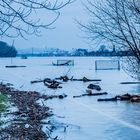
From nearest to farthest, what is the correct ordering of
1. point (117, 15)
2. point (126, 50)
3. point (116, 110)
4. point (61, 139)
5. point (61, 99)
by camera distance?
point (61, 139)
point (117, 15)
point (126, 50)
point (116, 110)
point (61, 99)

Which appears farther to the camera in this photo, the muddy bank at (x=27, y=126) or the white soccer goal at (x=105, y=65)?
the white soccer goal at (x=105, y=65)

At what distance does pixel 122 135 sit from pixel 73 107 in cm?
785

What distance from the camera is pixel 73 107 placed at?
2156cm

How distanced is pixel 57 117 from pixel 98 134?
13.7 feet

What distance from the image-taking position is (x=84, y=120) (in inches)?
667

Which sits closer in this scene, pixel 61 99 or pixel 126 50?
pixel 126 50

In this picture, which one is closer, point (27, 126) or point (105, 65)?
point (27, 126)

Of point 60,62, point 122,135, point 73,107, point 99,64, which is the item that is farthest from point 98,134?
point 60,62

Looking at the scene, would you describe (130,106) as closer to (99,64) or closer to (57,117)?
(57,117)

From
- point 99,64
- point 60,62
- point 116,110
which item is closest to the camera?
point 116,110

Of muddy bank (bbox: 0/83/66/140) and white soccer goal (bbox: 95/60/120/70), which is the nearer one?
muddy bank (bbox: 0/83/66/140)

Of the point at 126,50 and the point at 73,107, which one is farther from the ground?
the point at 126,50

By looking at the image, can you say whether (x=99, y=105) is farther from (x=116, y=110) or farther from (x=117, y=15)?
(x=117, y=15)

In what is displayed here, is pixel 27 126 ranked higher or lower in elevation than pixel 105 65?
higher
